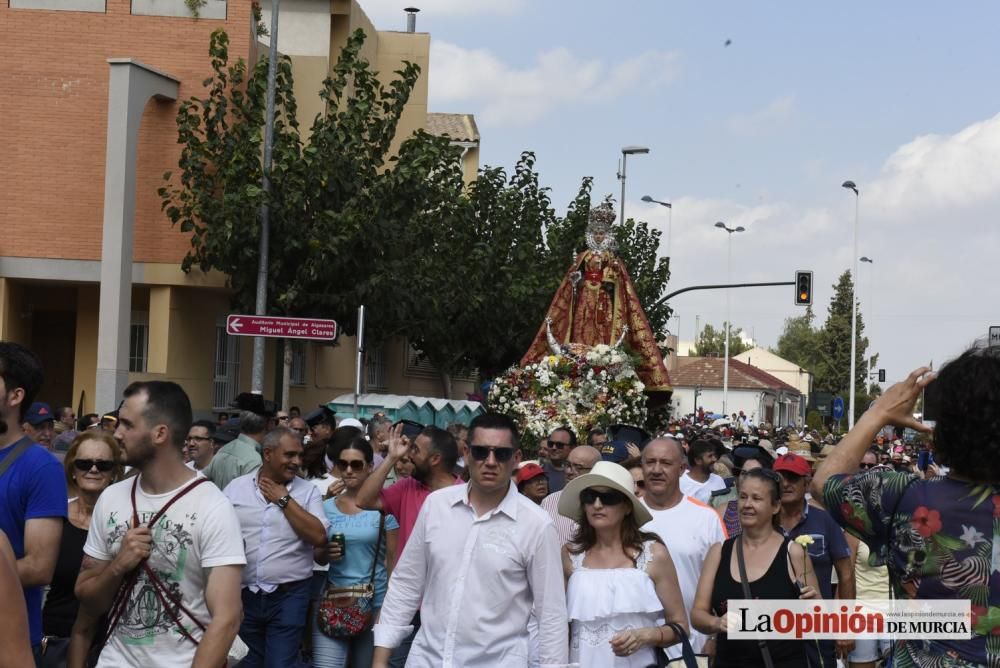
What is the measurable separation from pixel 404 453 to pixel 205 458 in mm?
3301

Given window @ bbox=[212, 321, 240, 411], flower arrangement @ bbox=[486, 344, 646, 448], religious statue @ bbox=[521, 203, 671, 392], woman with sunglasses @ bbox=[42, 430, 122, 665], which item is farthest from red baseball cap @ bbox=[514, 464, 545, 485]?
window @ bbox=[212, 321, 240, 411]

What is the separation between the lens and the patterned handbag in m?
9.02

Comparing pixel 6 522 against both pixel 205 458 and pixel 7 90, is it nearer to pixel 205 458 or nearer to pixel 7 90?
pixel 205 458

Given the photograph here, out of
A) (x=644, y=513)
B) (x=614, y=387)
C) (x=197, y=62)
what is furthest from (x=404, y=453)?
(x=197, y=62)

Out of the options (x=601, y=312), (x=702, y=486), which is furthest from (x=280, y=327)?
(x=601, y=312)

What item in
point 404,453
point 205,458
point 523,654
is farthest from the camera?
point 205,458

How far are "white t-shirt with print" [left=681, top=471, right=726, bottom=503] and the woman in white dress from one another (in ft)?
16.4

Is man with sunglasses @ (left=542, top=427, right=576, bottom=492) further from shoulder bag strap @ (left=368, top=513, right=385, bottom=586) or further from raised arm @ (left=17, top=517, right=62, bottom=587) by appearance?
raised arm @ (left=17, top=517, right=62, bottom=587)

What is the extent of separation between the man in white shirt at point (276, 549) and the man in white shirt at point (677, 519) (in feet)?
6.65

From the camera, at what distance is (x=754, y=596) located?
7.11 m

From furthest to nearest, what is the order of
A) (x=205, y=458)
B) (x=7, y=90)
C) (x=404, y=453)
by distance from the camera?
(x=7, y=90) < (x=205, y=458) < (x=404, y=453)

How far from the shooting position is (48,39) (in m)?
26.5

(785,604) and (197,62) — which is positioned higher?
(197,62)

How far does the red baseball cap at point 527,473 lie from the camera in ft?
35.2
